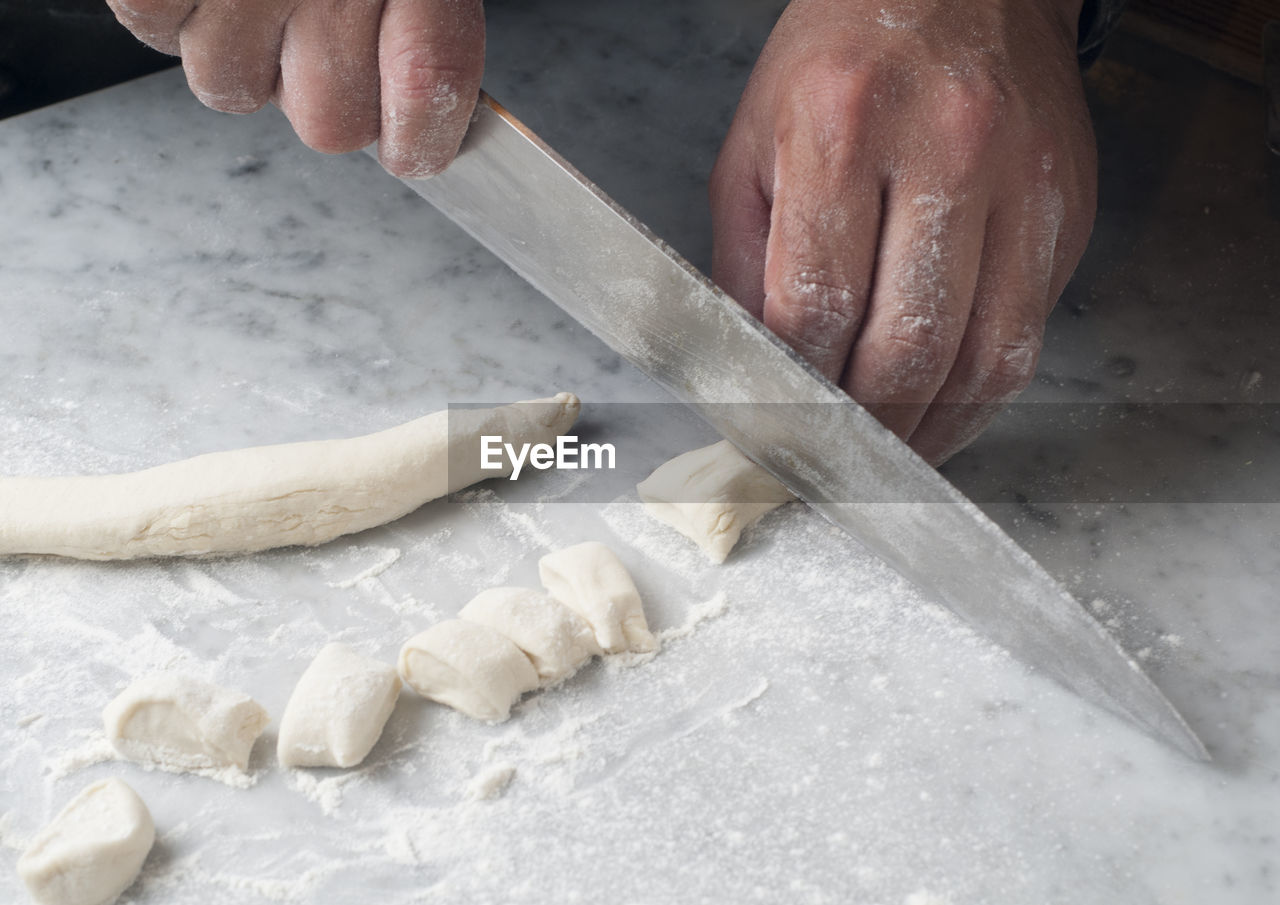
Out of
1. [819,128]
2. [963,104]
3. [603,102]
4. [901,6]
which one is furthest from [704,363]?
[603,102]

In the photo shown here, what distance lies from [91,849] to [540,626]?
0.53m

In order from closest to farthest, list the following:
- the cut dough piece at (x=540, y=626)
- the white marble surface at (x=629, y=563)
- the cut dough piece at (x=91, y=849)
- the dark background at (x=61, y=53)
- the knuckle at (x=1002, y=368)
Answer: the cut dough piece at (x=91, y=849)
the white marble surface at (x=629, y=563)
the cut dough piece at (x=540, y=626)
the knuckle at (x=1002, y=368)
the dark background at (x=61, y=53)

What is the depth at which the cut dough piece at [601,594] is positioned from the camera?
4.58 ft

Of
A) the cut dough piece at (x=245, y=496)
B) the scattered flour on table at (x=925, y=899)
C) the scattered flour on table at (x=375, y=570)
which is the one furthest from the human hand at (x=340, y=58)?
the scattered flour on table at (x=925, y=899)

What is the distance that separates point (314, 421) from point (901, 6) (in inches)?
40.6

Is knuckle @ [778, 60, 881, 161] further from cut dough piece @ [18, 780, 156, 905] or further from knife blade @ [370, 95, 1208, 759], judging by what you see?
cut dough piece @ [18, 780, 156, 905]

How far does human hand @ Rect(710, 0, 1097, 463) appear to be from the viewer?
1404mm

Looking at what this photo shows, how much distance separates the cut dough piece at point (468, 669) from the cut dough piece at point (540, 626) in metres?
0.02

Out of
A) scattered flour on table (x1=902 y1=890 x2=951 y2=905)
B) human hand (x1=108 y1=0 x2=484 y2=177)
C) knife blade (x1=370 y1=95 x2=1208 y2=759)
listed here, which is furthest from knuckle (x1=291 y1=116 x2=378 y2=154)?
scattered flour on table (x1=902 y1=890 x2=951 y2=905)

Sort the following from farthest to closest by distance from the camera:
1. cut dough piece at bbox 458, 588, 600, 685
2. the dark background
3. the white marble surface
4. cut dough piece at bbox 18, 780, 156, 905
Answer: the dark background, cut dough piece at bbox 458, 588, 600, 685, the white marble surface, cut dough piece at bbox 18, 780, 156, 905

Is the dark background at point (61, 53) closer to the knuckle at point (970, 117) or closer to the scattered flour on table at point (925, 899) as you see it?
the knuckle at point (970, 117)

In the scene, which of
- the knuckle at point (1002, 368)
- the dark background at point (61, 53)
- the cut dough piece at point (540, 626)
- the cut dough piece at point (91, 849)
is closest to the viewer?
the cut dough piece at point (91, 849)

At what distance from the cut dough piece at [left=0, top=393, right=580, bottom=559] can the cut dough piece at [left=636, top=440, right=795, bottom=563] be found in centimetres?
25

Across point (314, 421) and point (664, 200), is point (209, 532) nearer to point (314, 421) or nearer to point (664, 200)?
point (314, 421)
